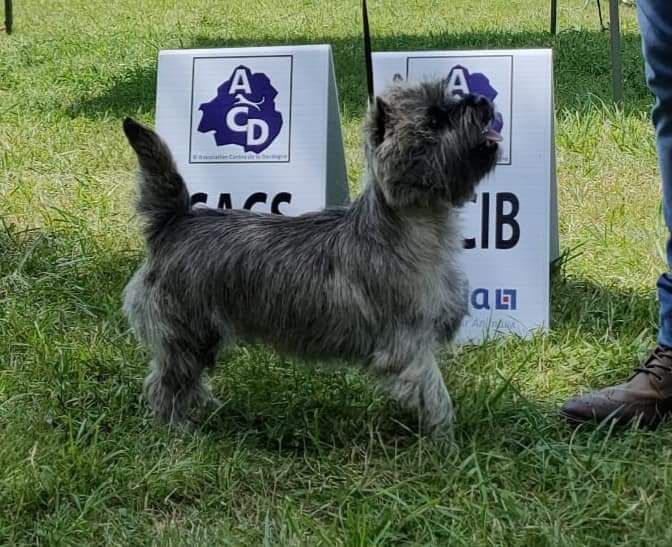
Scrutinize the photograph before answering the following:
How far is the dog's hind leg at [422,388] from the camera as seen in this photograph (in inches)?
110

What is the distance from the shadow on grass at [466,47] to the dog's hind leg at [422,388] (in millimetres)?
3692

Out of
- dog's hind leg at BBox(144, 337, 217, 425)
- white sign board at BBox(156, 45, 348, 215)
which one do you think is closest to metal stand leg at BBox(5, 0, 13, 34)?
white sign board at BBox(156, 45, 348, 215)

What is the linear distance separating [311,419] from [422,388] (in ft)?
1.43

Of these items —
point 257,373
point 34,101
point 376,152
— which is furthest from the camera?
point 34,101

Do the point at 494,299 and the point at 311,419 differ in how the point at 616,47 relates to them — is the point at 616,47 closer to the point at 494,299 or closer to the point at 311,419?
the point at 494,299

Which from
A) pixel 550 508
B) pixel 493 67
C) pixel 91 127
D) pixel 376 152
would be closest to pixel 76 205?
pixel 91 127

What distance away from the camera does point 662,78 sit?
2.85m

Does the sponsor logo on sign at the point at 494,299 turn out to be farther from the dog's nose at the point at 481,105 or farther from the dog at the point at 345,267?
the dog's nose at the point at 481,105

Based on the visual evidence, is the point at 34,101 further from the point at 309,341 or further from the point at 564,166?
the point at 309,341

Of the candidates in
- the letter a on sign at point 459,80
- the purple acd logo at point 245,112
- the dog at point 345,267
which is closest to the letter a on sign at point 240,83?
the purple acd logo at point 245,112

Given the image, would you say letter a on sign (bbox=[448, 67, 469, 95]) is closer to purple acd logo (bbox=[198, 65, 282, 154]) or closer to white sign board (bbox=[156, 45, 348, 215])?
white sign board (bbox=[156, 45, 348, 215])

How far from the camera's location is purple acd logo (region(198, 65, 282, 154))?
3779mm

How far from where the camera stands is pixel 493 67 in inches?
145

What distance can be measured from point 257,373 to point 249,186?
821 millimetres
